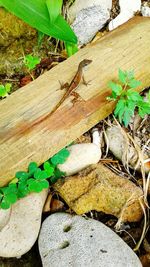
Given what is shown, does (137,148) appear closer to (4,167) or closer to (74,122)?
(74,122)

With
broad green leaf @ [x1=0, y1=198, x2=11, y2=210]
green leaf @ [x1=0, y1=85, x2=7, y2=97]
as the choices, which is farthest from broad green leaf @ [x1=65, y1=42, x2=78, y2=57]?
broad green leaf @ [x1=0, y1=198, x2=11, y2=210]

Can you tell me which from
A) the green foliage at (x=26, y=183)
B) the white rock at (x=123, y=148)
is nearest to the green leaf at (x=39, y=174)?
the green foliage at (x=26, y=183)

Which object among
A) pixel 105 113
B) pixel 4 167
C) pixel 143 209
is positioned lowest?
pixel 143 209

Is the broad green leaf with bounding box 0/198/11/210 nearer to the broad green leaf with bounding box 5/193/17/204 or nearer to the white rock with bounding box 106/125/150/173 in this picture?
the broad green leaf with bounding box 5/193/17/204

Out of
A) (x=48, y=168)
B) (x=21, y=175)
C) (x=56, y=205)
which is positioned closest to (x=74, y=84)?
(x=48, y=168)

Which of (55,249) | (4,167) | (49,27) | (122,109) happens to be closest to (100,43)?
(49,27)

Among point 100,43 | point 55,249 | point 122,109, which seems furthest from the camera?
point 100,43

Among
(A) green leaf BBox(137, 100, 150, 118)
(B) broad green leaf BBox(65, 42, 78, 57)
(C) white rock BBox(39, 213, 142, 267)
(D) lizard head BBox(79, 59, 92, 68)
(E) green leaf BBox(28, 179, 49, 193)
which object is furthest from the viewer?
(B) broad green leaf BBox(65, 42, 78, 57)
